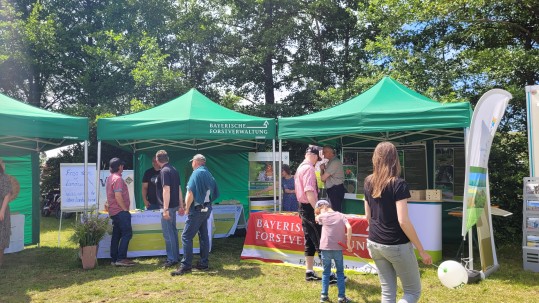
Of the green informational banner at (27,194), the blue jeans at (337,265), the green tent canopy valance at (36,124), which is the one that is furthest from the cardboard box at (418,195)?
the green informational banner at (27,194)

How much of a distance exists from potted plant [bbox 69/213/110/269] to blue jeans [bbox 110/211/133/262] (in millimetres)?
188

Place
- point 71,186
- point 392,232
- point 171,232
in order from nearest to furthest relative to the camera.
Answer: point 392,232 < point 171,232 < point 71,186

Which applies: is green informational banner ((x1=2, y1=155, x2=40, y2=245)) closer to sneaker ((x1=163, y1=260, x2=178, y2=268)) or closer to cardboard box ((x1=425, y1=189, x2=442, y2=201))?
sneaker ((x1=163, y1=260, x2=178, y2=268))

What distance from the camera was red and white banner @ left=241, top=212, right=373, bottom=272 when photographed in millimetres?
5441

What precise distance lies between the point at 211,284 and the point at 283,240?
139 centimetres

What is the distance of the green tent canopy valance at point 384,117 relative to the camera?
5.30m

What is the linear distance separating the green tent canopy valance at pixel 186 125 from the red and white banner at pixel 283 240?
131 centimetres

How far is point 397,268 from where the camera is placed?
2879 millimetres

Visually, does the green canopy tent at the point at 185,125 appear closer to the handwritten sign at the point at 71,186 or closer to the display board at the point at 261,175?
the display board at the point at 261,175

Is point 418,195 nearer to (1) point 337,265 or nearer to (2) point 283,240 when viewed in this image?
(2) point 283,240

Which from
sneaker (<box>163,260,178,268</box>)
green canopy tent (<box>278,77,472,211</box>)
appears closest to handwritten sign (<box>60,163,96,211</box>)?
sneaker (<box>163,260,178,268</box>)

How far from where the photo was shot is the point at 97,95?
18.3 metres

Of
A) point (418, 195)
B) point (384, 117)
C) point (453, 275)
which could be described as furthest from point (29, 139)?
point (453, 275)

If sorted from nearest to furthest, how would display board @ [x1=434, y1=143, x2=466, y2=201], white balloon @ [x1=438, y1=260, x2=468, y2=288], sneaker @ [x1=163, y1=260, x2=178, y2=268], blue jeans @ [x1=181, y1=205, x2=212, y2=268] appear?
white balloon @ [x1=438, y1=260, x2=468, y2=288]
blue jeans @ [x1=181, y1=205, x2=212, y2=268]
sneaker @ [x1=163, y1=260, x2=178, y2=268]
display board @ [x1=434, y1=143, x2=466, y2=201]
